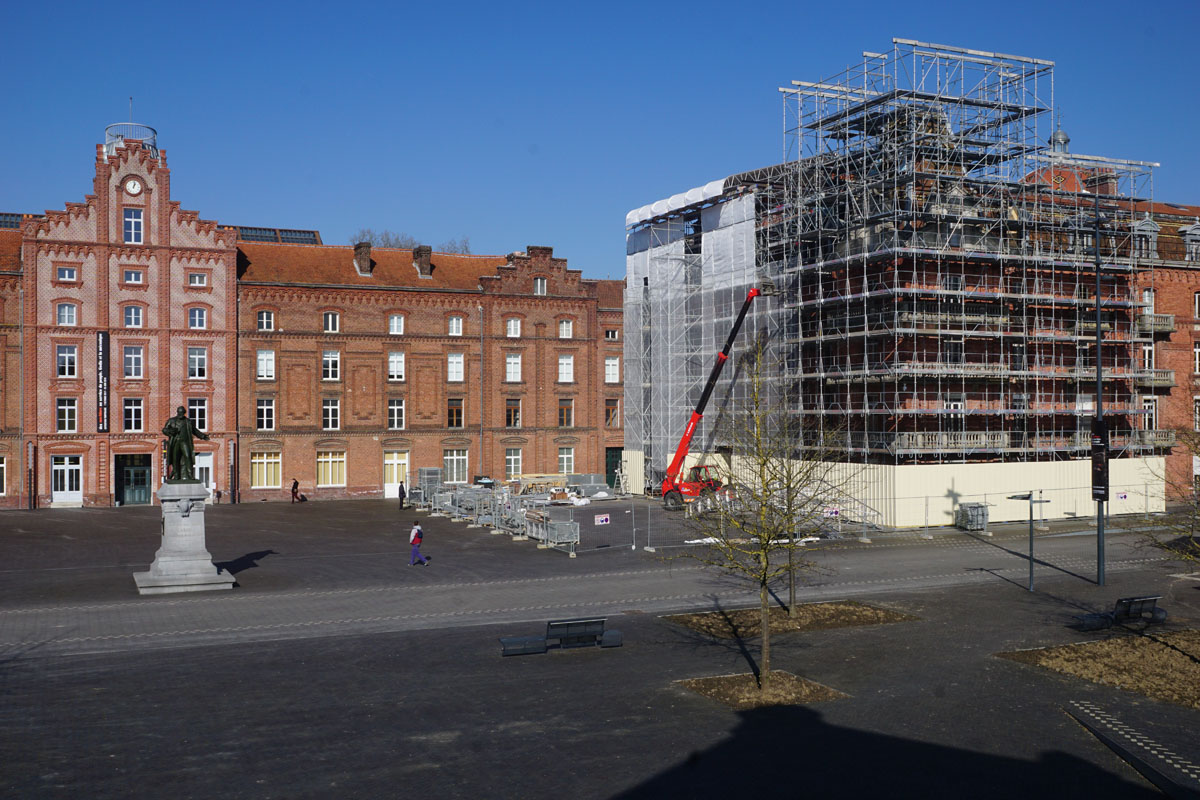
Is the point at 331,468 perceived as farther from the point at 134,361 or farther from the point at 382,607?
the point at 382,607

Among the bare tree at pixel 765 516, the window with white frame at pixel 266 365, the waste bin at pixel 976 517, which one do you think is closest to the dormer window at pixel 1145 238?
the waste bin at pixel 976 517

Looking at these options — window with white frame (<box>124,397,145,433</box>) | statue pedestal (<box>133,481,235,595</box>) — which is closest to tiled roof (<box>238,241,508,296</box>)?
window with white frame (<box>124,397,145,433</box>)

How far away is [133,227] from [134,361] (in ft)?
21.9

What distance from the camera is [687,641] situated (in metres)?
21.6

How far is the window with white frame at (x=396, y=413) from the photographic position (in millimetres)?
56625

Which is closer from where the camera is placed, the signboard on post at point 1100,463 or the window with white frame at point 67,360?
the signboard on post at point 1100,463

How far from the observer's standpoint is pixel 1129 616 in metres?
23.0

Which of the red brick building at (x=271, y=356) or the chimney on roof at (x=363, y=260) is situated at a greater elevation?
the chimney on roof at (x=363, y=260)

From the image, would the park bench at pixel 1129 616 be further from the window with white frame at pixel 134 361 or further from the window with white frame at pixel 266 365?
the window with white frame at pixel 134 361

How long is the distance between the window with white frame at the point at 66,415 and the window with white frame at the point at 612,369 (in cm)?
2890

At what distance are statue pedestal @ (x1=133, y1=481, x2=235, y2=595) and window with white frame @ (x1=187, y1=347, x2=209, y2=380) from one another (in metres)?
25.7

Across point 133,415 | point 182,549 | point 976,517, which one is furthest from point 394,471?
point 976,517

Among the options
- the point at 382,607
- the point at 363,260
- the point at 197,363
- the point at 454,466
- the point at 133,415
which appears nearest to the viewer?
the point at 382,607

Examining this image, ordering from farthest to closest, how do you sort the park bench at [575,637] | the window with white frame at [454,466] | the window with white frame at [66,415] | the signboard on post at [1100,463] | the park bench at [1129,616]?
the window with white frame at [454,466] → the window with white frame at [66,415] → the signboard on post at [1100,463] → the park bench at [1129,616] → the park bench at [575,637]
